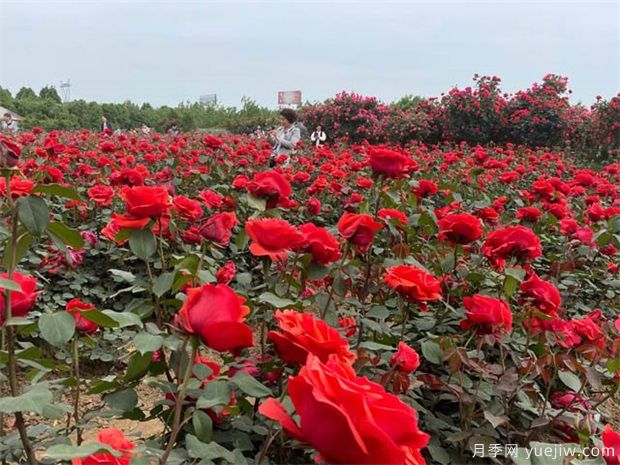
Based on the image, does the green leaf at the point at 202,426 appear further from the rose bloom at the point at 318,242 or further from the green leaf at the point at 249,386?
the rose bloom at the point at 318,242

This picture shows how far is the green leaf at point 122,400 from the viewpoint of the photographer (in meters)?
0.95

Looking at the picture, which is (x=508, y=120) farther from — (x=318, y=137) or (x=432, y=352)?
(x=432, y=352)

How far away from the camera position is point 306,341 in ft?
2.15

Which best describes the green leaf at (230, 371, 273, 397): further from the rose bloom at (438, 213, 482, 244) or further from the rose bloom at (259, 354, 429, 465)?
the rose bloom at (438, 213, 482, 244)

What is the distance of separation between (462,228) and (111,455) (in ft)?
3.35

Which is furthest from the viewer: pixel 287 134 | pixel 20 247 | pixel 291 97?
pixel 291 97

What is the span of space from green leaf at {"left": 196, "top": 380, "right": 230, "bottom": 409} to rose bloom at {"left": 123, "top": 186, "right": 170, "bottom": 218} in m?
0.35

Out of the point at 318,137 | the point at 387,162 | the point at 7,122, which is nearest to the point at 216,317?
the point at 387,162

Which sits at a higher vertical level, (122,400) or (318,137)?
(318,137)

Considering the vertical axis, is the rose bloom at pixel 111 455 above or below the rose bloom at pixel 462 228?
below

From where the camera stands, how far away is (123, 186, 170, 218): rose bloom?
3.35 ft

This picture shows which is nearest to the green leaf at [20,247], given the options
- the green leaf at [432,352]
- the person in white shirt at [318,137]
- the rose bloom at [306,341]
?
the rose bloom at [306,341]

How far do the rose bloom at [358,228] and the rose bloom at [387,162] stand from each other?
16.9 inches

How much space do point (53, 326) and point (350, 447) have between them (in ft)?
1.73
